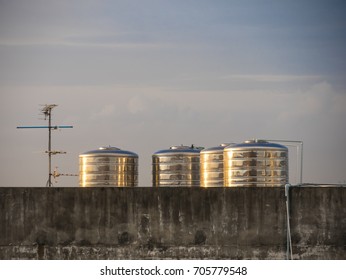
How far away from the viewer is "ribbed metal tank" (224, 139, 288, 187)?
87.8ft

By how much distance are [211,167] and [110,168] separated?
3841mm

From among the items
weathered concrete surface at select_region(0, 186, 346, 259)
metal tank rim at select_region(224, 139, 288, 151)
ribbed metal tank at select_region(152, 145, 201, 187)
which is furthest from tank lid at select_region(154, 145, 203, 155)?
Result: weathered concrete surface at select_region(0, 186, 346, 259)

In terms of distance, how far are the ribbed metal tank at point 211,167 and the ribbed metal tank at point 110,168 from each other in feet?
8.41

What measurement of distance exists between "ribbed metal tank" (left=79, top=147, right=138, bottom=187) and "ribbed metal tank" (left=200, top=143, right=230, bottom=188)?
2.56 m

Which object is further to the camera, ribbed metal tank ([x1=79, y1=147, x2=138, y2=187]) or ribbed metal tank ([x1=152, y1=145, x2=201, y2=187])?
ribbed metal tank ([x1=152, y1=145, x2=201, y2=187])

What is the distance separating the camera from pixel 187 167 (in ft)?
96.0

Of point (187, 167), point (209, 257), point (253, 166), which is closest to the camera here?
point (209, 257)

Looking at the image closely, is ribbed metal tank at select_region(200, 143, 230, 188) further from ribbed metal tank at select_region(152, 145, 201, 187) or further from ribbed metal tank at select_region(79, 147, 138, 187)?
ribbed metal tank at select_region(79, 147, 138, 187)

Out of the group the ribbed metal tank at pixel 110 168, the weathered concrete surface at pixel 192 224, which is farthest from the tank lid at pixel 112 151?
the weathered concrete surface at pixel 192 224

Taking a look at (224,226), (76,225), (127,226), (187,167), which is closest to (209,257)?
(224,226)

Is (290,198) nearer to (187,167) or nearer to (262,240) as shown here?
(262,240)

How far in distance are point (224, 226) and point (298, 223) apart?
1.97 m

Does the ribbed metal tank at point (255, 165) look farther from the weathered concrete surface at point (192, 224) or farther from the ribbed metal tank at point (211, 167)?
the weathered concrete surface at point (192, 224)

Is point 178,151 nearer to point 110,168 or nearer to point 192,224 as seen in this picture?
point 110,168
